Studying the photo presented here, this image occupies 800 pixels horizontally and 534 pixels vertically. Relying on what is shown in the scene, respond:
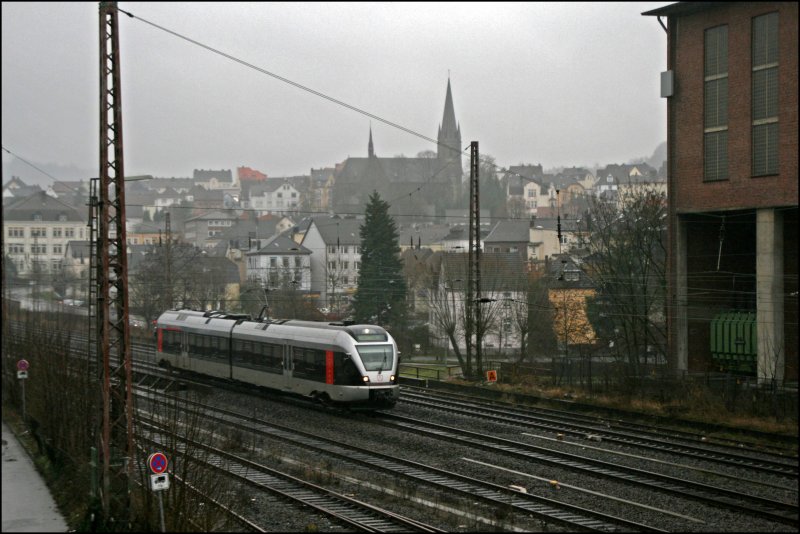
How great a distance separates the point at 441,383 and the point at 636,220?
1469cm

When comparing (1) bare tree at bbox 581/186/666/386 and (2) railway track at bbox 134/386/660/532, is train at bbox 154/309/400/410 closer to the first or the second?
(2) railway track at bbox 134/386/660/532

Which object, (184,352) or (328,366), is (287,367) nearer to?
(328,366)

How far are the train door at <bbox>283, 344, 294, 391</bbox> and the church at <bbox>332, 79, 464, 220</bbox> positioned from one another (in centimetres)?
10079

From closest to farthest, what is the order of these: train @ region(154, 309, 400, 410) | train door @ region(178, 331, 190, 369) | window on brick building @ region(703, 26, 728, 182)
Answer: train @ region(154, 309, 400, 410) → window on brick building @ region(703, 26, 728, 182) → train door @ region(178, 331, 190, 369)

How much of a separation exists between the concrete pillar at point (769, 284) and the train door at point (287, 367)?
51.5ft

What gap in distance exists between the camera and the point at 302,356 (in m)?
26.4

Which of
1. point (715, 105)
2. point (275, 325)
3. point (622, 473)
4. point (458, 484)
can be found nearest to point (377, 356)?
point (275, 325)

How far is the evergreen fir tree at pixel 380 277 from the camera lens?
172 ft

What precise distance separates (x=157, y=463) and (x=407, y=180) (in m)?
163

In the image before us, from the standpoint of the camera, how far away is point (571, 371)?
31625 millimetres

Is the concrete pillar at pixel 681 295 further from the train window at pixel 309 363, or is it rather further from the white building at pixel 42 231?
the white building at pixel 42 231

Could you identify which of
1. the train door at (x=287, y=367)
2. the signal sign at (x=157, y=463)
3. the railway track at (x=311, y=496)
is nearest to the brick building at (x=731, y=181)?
the train door at (x=287, y=367)

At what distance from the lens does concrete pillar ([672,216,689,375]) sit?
32.5 meters

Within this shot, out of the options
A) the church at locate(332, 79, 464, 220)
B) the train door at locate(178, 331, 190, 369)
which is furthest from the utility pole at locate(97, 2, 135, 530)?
the church at locate(332, 79, 464, 220)
